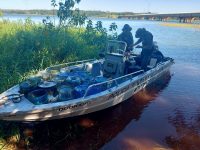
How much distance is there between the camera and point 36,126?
812 cm

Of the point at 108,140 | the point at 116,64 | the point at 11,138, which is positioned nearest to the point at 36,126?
the point at 11,138

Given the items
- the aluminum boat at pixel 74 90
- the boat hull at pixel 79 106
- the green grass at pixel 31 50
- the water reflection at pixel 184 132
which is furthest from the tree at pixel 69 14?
the water reflection at pixel 184 132

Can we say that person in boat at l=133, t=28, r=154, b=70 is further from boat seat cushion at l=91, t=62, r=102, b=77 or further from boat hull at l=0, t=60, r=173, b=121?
boat seat cushion at l=91, t=62, r=102, b=77

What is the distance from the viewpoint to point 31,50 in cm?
1213

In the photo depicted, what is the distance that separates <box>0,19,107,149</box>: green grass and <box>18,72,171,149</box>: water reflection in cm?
77

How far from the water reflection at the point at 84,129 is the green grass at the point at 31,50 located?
2.52 ft

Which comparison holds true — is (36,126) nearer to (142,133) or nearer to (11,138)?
(11,138)

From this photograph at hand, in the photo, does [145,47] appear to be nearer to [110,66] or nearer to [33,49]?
[110,66]

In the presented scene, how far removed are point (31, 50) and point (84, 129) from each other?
520 centimetres

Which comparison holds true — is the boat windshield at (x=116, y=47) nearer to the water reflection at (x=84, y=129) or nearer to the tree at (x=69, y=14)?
the water reflection at (x=84, y=129)

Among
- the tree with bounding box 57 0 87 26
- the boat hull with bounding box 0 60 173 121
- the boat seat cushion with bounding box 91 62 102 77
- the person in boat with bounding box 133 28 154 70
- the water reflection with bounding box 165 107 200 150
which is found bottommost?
the water reflection with bounding box 165 107 200 150

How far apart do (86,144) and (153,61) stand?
6484 millimetres

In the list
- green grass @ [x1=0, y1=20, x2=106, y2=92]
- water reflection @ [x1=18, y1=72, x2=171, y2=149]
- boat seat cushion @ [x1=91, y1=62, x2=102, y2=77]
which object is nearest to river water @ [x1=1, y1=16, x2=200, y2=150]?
water reflection @ [x1=18, y1=72, x2=171, y2=149]

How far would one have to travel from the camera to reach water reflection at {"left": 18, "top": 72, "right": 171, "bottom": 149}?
7.61 meters
